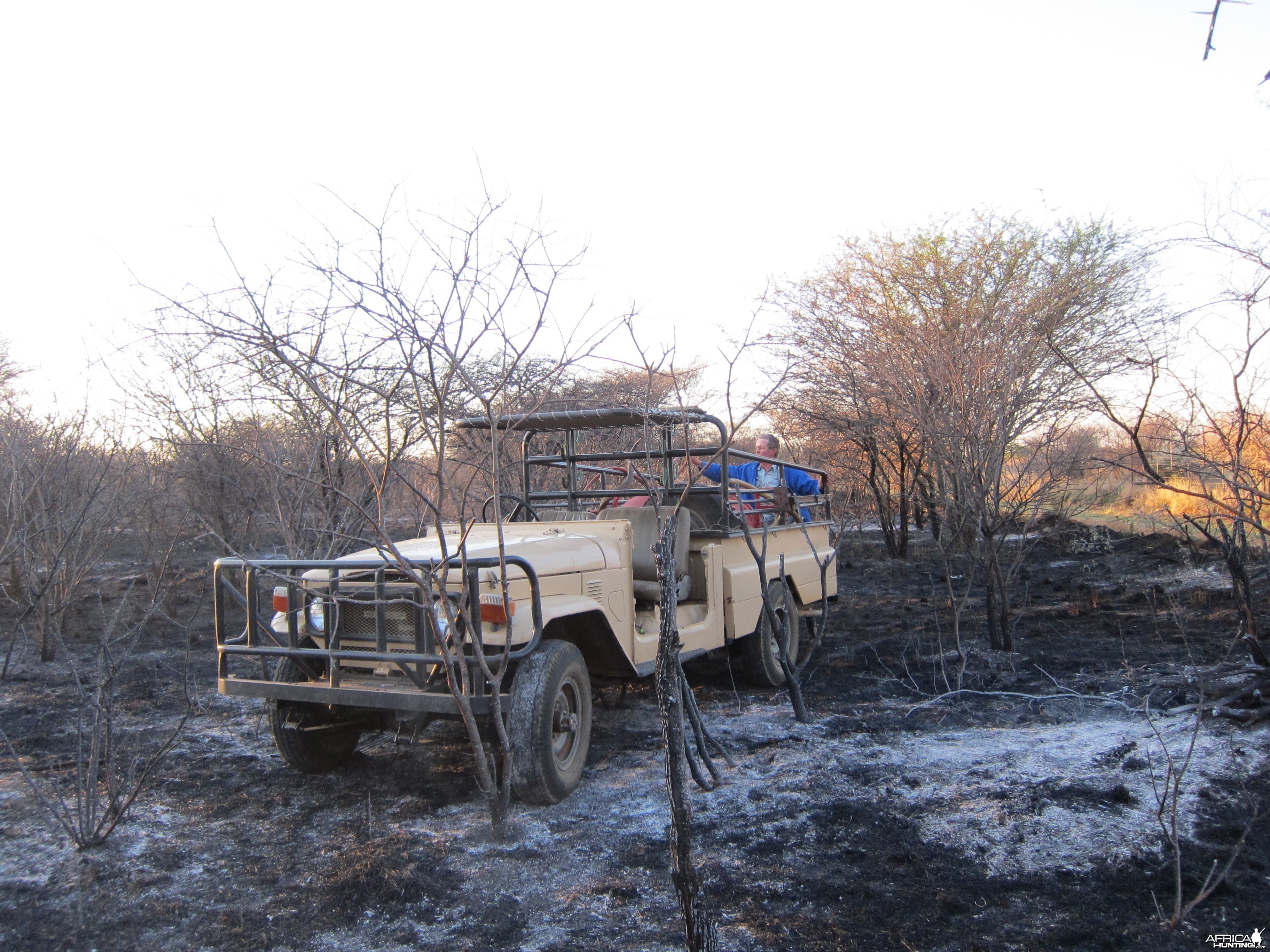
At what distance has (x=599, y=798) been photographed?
12.9 ft

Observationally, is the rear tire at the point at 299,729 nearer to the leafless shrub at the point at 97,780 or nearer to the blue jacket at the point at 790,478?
the leafless shrub at the point at 97,780

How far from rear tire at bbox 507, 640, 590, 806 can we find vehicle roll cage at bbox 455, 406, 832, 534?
3.10 ft

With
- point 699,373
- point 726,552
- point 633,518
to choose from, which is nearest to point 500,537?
point 633,518

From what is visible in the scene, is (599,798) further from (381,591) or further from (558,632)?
(381,591)

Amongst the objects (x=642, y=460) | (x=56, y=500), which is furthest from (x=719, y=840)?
(x=56, y=500)

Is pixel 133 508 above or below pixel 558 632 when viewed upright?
above

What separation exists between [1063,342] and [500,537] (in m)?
12.5

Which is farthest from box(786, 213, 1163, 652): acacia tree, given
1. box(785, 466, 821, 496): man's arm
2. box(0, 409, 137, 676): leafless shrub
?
box(0, 409, 137, 676): leafless shrub

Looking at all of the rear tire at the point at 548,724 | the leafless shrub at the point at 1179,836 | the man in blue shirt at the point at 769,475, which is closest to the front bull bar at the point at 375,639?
the rear tire at the point at 548,724

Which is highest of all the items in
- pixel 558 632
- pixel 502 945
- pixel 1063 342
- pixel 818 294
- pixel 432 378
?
pixel 818 294

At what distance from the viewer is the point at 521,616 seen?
3736 mm

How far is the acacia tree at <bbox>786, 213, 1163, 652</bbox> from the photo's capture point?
6.18 m

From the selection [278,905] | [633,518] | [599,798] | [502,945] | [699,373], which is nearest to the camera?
[502,945]

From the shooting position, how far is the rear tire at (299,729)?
414 cm
